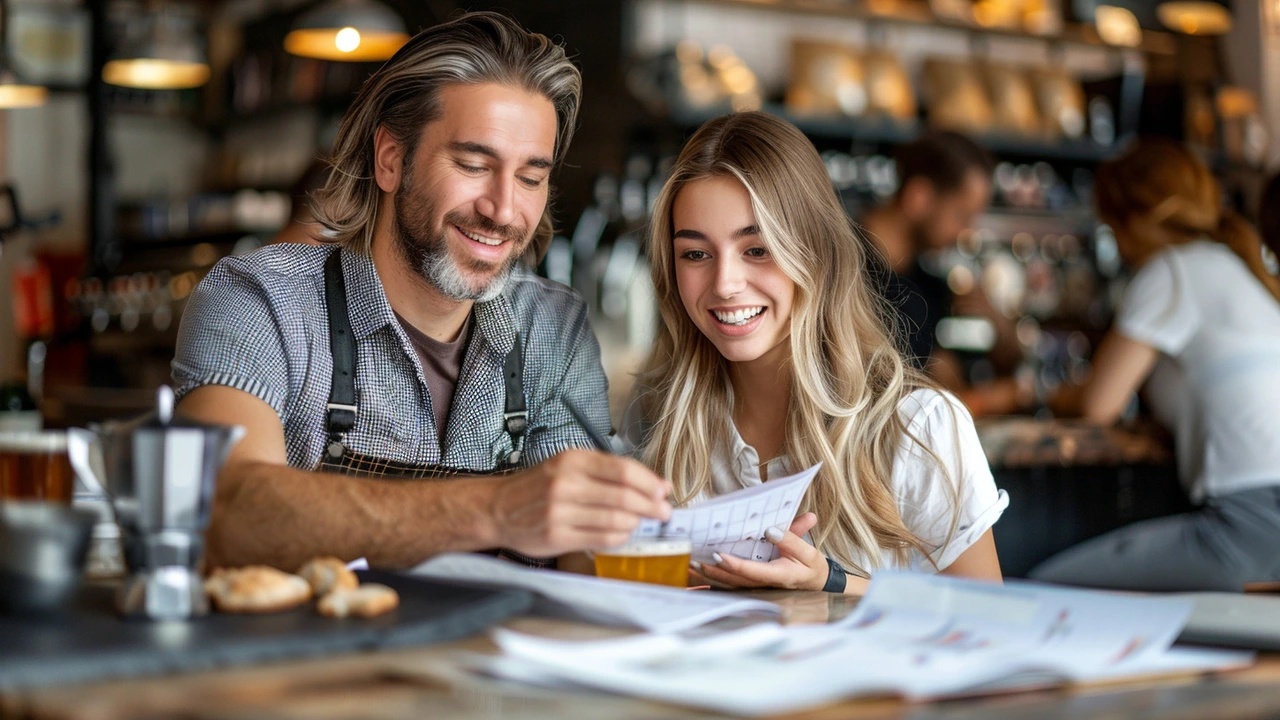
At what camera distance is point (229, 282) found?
1.82 metres

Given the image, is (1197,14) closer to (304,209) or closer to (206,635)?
(304,209)

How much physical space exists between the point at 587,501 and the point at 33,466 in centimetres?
105

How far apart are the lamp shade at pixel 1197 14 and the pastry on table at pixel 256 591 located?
5829 mm

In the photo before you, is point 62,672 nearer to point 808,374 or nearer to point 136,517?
point 136,517

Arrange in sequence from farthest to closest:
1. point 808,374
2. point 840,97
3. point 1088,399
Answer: point 840,97 < point 1088,399 < point 808,374

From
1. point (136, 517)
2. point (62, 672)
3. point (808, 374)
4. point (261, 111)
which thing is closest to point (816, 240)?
point (808, 374)

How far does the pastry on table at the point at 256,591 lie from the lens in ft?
3.59

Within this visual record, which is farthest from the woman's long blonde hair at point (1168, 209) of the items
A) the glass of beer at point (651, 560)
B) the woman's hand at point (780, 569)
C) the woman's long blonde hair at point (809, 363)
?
the glass of beer at point (651, 560)

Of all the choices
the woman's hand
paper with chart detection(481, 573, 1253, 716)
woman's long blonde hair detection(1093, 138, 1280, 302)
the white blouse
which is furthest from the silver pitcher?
woman's long blonde hair detection(1093, 138, 1280, 302)

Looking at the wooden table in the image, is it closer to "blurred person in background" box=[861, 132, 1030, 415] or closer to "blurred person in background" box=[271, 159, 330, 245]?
"blurred person in background" box=[271, 159, 330, 245]

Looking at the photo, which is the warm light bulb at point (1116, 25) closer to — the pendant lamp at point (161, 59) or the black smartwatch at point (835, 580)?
the pendant lamp at point (161, 59)

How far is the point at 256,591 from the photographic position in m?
1.10

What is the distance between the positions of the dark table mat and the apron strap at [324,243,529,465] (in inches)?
25.7

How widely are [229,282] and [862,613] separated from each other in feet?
3.49
